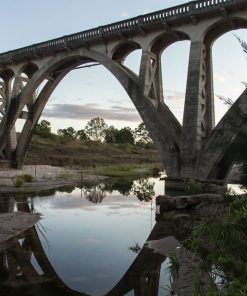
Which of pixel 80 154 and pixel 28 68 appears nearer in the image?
pixel 28 68

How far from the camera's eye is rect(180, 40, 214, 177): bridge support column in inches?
944

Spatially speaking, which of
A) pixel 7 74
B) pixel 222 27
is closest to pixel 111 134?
pixel 7 74

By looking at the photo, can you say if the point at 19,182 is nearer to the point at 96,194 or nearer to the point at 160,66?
the point at 96,194

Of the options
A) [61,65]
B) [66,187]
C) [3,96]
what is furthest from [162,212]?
[3,96]

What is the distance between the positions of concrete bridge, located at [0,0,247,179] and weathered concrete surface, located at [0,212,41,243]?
10.2 metres

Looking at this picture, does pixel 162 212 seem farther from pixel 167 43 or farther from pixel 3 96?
pixel 3 96

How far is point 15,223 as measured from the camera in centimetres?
1603

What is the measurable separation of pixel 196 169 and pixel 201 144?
1847 mm

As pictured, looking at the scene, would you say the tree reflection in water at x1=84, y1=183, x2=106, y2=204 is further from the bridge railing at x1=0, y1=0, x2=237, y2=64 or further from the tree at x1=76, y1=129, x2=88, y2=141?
the tree at x1=76, y1=129, x2=88, y2=141

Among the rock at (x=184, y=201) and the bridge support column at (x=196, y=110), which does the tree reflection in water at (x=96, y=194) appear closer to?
the bridge support column at (x=196, y=110)

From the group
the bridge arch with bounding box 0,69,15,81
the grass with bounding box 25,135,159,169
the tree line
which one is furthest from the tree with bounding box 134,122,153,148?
the bridge arch with bounding box 0,69,15,81

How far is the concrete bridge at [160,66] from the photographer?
76.6 feet

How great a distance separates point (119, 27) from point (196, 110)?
10021mm

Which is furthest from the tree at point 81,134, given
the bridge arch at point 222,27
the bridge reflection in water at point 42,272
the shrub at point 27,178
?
the bridge reflection in water at point 42,272
